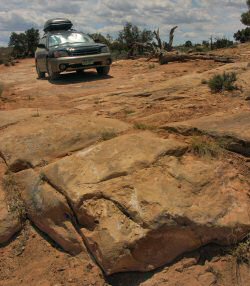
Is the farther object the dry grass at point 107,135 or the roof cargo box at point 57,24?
the roof cargo box at point 57,24

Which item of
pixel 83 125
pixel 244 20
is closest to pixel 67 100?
pixel 83 125

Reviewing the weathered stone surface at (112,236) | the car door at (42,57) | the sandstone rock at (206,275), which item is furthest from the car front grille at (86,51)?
the sandstone rock at (206,275)

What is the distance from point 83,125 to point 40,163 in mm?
880

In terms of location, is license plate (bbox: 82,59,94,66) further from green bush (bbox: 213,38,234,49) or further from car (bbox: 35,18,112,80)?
green bush (bbox: 213,38,234,49)

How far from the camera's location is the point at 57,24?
14.8m

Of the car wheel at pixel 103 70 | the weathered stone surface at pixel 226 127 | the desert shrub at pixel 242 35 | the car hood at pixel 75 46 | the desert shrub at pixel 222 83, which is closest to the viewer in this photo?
the weathered stone surface at pixel 226 127

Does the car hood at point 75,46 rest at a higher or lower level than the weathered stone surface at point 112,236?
higher

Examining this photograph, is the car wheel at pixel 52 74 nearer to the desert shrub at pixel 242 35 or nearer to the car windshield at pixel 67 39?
the car windshield at pixel 67 39

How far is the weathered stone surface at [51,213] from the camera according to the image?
169 inches

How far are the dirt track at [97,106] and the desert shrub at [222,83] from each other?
13cm

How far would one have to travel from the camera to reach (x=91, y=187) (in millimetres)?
4289

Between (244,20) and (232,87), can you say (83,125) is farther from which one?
(244,20)

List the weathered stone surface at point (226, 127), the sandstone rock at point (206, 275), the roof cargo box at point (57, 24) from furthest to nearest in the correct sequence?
1. the roof cargo box at point (57, 24)
2. the weathered stone surface at point (226, 127)
3. the sandstone rock at point (206, 275)

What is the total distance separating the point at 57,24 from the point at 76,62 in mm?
4642
